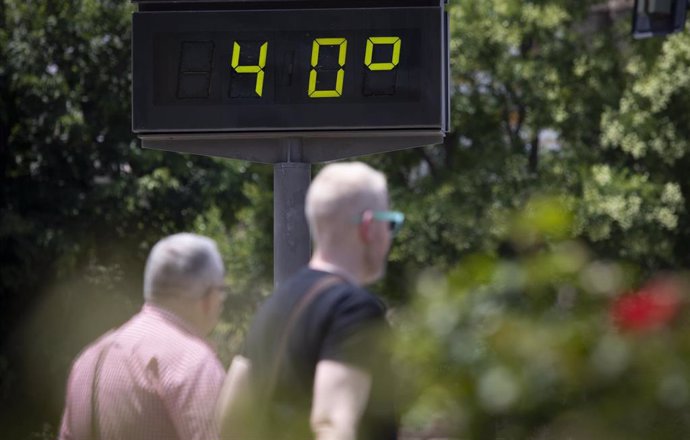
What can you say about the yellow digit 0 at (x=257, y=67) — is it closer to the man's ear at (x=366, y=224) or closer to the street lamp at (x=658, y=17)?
the street lamp at (x=658, y=17)

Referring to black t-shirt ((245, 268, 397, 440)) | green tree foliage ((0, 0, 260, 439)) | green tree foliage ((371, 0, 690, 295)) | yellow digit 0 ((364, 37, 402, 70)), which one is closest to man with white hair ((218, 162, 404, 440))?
black t-shirt ((245, 268, 397, 440))

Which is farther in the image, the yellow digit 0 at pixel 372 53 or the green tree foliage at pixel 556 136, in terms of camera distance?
the green tree foliage at pixel 556 136

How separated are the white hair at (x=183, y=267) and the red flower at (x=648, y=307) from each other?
1757mm

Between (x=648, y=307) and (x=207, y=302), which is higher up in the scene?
(x=648, y=307)

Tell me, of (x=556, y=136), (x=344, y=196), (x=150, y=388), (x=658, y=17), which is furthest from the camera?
(x=556, y=136)

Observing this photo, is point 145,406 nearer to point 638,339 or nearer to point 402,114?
point 638,339

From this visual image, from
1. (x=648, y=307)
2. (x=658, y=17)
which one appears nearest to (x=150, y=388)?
(x=648, y=307)

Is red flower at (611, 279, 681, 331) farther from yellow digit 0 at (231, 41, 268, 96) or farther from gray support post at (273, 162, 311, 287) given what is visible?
yellow digit 0 at (231, 41, 268, 96)

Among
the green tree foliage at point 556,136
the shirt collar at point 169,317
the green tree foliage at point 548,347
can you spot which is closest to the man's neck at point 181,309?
the shirt collar at point 169,317

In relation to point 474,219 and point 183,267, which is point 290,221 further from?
point 474,219

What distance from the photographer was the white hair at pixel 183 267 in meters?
3.95

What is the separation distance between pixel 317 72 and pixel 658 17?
2661 millimetres

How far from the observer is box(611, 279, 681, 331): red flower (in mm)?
2301

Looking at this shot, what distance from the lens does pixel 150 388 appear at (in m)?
3.92
